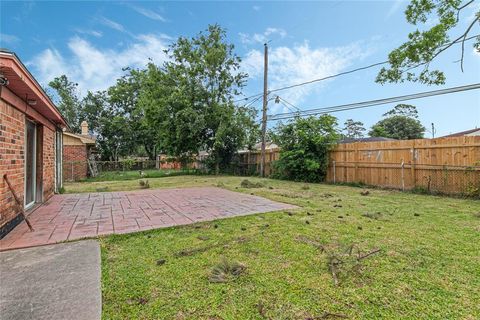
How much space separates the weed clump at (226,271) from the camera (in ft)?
6.60

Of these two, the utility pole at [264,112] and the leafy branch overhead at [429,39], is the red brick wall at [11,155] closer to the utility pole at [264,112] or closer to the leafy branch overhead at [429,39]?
the leafy branch overhead at [429,39]

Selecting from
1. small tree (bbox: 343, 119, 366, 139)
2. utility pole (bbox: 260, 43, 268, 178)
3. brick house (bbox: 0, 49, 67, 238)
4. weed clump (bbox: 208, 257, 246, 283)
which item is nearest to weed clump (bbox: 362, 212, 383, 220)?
weed clump (bbox: 208, 257, 246, 283)

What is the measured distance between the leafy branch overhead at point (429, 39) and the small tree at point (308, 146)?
2884 mm

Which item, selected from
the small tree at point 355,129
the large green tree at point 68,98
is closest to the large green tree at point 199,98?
the large green tree at point 68,98

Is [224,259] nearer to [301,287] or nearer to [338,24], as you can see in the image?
[301,287]

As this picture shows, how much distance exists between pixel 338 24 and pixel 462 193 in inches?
303

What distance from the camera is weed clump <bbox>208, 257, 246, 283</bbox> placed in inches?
79.2

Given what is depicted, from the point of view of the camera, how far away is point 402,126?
32.2m

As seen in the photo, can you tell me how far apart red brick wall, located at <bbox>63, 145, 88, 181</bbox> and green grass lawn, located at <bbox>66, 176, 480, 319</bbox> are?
40.1 feet

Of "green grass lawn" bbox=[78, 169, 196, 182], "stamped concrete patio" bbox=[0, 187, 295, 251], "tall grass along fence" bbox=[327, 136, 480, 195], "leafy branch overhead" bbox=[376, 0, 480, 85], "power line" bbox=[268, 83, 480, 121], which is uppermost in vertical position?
"leafy branch overhead" bbox=[376, 0, 480, 85]

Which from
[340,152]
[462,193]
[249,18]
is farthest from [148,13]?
[462,193]

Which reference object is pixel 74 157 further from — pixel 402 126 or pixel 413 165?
pixel 402 126

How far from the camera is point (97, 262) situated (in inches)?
92.9

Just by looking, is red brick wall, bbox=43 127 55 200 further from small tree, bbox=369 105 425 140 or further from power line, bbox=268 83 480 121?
small tree, bbox=369 105 425 140
